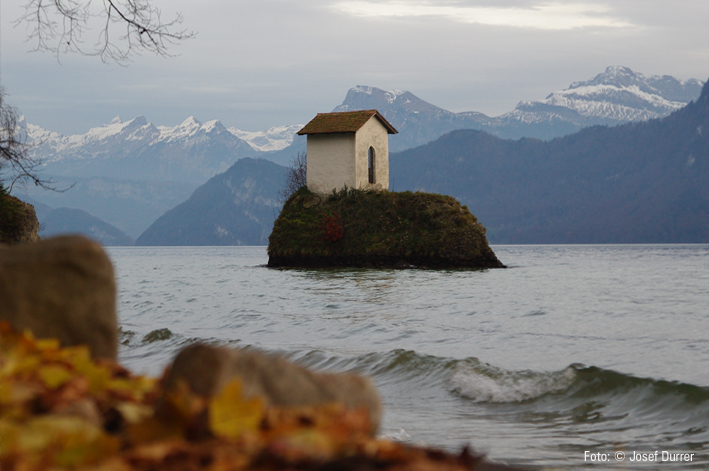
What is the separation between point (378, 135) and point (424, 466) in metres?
45.5

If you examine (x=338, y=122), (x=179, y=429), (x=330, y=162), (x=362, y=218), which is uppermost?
(x=338, y=122)

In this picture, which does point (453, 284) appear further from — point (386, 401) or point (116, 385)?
point (116, 385)

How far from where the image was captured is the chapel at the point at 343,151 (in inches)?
1724

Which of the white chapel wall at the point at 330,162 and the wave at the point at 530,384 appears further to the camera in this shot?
the white chapel wall at the point at 330,162

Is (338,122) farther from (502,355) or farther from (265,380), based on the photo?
(265,380)

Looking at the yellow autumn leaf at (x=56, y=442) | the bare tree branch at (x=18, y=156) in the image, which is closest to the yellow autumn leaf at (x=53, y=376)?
the yellow autumn leaf at (x=56, y=442)

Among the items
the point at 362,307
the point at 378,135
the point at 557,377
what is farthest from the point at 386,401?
the point at 378,135

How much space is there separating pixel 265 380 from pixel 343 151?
42206 mm

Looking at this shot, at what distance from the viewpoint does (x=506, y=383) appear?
8.62m

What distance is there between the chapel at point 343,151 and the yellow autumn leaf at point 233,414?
42068mm

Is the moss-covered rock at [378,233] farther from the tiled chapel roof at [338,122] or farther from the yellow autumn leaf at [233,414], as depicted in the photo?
the yellow autumn leaf at [233,414]

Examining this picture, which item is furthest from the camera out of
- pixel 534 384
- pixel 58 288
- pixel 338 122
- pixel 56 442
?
pixel 338 122

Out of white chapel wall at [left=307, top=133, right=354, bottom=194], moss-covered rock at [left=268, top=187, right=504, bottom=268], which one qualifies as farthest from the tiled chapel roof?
moss-covered rock at [left=268, top=187, right=504, bottom=268]

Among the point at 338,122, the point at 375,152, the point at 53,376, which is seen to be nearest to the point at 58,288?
the point at 53,376
